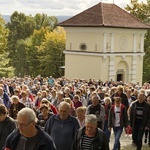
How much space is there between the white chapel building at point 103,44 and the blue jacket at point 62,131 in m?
37.6

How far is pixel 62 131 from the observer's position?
782cm

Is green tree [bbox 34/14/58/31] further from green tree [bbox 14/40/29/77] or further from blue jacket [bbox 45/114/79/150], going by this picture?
blue jacket [bbox 45/114/79/150]

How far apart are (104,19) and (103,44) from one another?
8.97ft

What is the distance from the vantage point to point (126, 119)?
11562 mm

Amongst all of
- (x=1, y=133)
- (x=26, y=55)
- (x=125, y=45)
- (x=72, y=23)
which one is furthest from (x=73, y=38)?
(x=1, y=133)

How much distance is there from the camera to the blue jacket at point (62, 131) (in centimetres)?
781

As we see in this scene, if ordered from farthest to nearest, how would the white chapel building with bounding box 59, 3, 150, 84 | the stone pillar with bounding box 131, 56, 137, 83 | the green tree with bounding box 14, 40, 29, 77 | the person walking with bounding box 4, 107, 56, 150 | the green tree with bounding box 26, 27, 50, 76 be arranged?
the green tree with bounding box 14, 40, 29, 77, the green tree with bounding box 26, 27, 50, 76, the stone pillar with bounding box 131, 56, 137, 83, the white chapel building with bounding box 59, 3, 150, 84, the person walking with bounding box 4, 107, 56, 150

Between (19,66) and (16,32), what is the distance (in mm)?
12996

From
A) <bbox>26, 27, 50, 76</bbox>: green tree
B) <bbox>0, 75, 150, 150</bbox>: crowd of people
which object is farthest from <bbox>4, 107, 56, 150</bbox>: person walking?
<bbox>26, 27, 50, 76</bbox>: green tree

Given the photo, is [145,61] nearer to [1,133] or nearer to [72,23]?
[72,23]

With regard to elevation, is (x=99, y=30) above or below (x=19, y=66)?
above

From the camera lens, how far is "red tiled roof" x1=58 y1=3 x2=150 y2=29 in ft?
151

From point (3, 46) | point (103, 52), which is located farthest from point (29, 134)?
point (3, 46)

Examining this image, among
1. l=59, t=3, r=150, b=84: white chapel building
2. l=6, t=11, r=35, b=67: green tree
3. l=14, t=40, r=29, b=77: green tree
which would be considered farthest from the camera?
l=6, t=11, r=35, b=67: green tree
